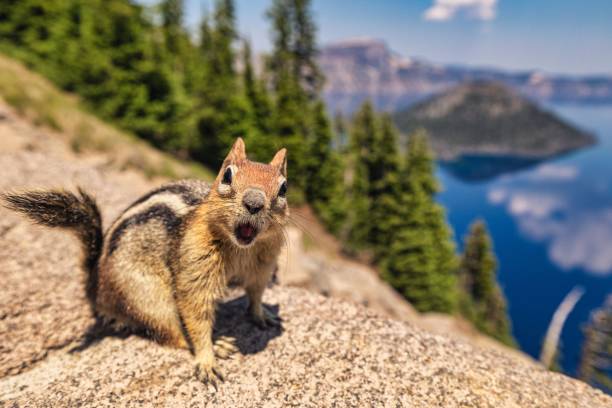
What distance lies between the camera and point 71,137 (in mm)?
15523

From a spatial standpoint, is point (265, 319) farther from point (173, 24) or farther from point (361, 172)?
point (173, 24)

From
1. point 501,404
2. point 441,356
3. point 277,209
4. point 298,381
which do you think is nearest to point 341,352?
point 298,381

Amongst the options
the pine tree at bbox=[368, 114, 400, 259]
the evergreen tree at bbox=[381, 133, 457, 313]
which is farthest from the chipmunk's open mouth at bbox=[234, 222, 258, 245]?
the pine tree at bbox=[368, 114, 400, 259]

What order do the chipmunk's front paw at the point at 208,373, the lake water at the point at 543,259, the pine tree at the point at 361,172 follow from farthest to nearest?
1. the lake water at the point at 543,259
2. the pine tree at the point at 361,172
3. the chipmunk's front paw at the point at 208,373

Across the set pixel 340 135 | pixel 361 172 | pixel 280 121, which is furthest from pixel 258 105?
pixel 340 135

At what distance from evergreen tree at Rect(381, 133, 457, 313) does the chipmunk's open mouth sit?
94.3ft

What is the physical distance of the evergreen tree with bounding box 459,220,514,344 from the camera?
150ft

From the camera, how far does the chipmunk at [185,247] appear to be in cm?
323

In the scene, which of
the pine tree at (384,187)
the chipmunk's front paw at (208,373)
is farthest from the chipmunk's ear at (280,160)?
the pine tree at (384,187)

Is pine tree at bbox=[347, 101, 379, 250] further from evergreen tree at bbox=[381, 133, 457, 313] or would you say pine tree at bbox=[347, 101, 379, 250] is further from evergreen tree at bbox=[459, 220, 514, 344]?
evergreen tree at bbox=[459, 220, 514, 344]

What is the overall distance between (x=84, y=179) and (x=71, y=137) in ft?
27.1

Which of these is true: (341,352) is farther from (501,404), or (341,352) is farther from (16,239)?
(16,239)

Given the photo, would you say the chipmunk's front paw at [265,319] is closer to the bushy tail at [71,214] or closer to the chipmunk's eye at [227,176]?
the chipmunk's eye at [227,176]

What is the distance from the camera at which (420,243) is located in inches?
1179
